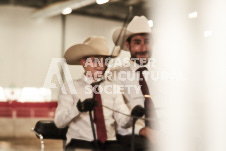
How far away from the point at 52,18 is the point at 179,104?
1.04 m

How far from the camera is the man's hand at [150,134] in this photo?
117 centimetres

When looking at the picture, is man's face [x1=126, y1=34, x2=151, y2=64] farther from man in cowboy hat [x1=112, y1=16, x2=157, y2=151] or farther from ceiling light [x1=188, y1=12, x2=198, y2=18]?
Result: ceiling light [x1=188, y1=12, x2=198, y2=18]

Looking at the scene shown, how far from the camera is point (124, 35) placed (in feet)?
5.26

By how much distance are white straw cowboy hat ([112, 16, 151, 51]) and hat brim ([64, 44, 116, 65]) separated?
90 millimetres

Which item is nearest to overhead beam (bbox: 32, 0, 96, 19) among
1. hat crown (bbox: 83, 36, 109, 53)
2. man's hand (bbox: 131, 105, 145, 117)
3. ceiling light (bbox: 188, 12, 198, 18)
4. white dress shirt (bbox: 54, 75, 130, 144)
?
hat crown (bbox: 83, 36, 109, 53)

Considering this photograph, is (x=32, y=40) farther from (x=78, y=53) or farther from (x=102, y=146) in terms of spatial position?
(x=102, y=146)

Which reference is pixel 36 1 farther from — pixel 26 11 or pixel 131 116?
pixel 131 116

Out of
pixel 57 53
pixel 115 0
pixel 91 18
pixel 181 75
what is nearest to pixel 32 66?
pixel 57 53

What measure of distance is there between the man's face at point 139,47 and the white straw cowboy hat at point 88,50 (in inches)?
3.0

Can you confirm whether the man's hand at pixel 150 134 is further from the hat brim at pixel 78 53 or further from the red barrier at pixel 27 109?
the red barrier at pixel 27 109

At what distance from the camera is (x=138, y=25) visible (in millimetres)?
1539

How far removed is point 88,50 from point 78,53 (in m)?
0.11

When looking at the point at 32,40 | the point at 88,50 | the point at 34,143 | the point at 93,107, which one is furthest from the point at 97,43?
the point at 34,143

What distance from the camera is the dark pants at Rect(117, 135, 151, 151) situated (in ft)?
4.63
